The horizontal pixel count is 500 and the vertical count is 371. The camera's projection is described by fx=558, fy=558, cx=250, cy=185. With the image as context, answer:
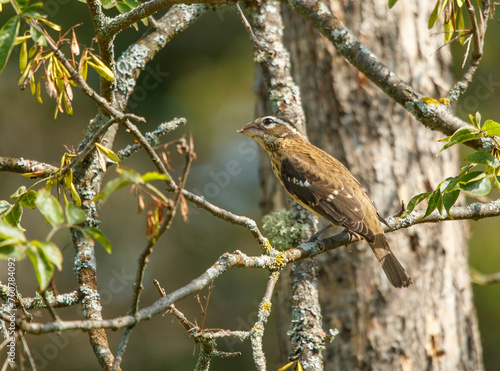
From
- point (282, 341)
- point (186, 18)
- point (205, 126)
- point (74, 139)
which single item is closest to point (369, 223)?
point (282, 341)

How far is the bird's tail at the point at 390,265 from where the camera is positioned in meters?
4.18

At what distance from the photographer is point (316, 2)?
3.79 meters

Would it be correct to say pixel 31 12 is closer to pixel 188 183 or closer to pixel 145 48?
pixel 145 48

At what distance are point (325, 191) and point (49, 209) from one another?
119 inches

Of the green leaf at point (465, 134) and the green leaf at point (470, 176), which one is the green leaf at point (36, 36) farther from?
the green leaf at point (470, 176)

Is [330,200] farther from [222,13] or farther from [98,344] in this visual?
[222,13]

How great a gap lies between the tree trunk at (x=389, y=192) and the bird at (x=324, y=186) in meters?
0.39

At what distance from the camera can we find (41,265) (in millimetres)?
1703

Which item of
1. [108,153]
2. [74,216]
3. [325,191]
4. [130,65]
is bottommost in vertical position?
[74,216]

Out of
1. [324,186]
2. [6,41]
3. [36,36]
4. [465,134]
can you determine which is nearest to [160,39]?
[324,186]

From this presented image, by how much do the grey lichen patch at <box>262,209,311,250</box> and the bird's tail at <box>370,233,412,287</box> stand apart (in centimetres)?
58

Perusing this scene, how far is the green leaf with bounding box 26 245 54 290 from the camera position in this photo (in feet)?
5.53

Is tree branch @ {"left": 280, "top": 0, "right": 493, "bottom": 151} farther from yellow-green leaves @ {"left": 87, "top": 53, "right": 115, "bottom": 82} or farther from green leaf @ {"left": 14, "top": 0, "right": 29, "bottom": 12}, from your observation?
green leaf @ {"left": 14, "top": 0, "right": 29, "bottom": 12}

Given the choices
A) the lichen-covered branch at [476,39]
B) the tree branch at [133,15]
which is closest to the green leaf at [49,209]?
the tree branch at [133,15]
